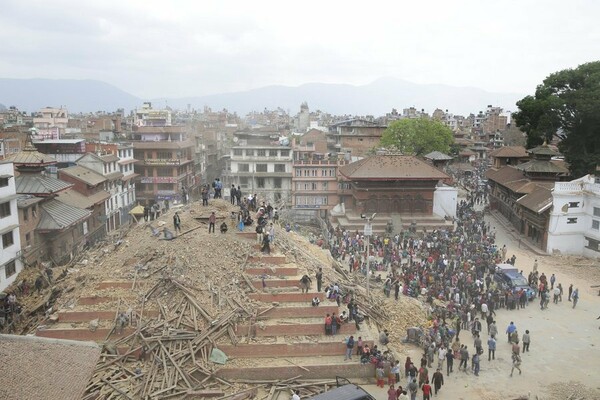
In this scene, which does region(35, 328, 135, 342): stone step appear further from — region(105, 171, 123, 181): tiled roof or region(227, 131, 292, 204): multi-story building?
region(227, 131, 292, 204): multi-story building

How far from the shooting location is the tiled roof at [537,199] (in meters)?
41.5

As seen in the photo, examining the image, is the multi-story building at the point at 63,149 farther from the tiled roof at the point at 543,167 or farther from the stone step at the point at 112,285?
the tiled roof at the point at 543,167

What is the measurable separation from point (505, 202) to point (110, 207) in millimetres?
41729

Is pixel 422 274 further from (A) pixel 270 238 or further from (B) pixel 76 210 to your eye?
(B) pixel 76 210

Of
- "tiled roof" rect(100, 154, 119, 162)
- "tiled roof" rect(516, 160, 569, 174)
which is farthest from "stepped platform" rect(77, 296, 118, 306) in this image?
"tiled roof" rect(516, 160, 569, 174)

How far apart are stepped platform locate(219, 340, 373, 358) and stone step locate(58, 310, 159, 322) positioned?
380cm

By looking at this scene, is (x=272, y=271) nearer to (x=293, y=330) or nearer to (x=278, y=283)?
(x=278, y=283)

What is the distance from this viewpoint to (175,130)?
6203 cm

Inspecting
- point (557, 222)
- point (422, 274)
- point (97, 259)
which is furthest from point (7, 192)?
point (557, 222)

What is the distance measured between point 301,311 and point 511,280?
15.5m

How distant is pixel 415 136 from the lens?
6844 cm

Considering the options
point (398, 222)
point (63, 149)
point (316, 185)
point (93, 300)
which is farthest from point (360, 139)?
point (93, 300)

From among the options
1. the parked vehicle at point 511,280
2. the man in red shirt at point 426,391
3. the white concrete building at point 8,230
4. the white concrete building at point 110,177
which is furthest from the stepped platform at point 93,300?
the white concrete building at point 110,177

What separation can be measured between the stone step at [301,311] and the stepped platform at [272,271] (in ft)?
8.40
